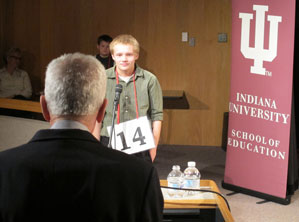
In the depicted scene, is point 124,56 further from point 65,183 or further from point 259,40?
point 65,183

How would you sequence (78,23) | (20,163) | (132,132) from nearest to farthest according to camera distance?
(20,163), (132,132), (78,23)

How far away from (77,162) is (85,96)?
174mm

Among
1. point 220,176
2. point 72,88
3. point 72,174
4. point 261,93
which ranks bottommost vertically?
point 220,176

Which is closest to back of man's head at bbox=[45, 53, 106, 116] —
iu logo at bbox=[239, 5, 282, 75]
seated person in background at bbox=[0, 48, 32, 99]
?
iu logo at bbox=[239, 5, 282, 75]

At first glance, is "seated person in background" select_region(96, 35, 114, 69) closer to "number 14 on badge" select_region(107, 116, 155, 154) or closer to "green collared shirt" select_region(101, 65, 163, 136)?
"green collared shirt" select_region(101, 65, 163, 136)

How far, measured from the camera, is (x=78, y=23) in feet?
22.4

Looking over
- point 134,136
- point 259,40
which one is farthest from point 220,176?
point 134,136

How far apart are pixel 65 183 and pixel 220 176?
434 centimetres

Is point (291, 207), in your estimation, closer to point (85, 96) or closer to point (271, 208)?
point (271, 208)

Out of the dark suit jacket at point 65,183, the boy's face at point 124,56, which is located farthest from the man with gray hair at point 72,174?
the boy's face at point 124,56

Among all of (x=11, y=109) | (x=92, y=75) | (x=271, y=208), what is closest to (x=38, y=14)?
(x=11, y=109)

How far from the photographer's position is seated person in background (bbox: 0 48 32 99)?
6.38m

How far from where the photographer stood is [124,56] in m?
3.14

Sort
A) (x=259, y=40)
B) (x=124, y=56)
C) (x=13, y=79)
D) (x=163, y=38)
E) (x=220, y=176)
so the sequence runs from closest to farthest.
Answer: (x=124, y=56) → (x=259, y=40) → (x=220, y=176) → (x=13, y=79) → (x=163, y=38)
